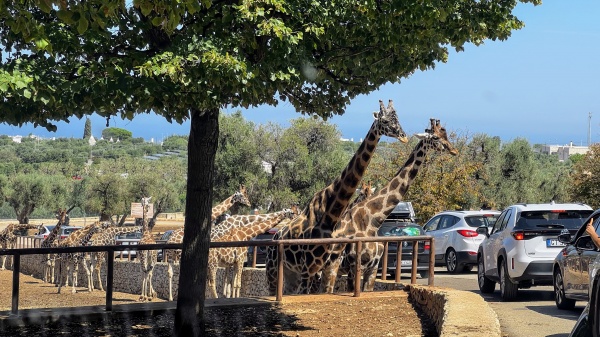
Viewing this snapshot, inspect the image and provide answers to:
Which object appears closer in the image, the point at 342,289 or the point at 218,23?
the point at 218,23

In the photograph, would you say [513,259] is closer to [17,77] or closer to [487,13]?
[487,13]

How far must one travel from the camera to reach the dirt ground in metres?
10.9

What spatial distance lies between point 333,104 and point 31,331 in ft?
14.4

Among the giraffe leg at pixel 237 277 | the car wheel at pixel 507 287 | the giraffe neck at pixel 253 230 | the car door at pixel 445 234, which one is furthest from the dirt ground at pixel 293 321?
the car door at pixel 445 234

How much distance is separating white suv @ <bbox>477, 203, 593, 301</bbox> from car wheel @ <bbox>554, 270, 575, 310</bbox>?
106 cm

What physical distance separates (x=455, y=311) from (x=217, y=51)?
420 centimetres

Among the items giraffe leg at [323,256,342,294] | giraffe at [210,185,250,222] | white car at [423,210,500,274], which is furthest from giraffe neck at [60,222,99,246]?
giraffe leg at [323,256,342,294]

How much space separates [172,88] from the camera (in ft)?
27.2

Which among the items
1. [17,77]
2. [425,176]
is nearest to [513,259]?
[17,77]

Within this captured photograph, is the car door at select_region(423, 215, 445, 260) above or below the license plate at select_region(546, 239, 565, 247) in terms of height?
below

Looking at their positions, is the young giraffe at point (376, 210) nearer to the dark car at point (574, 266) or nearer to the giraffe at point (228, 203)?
the dark car at point (574, 266)

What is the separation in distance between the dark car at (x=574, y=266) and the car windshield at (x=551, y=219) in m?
1.60

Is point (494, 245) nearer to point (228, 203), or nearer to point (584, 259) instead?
point (584, 259)

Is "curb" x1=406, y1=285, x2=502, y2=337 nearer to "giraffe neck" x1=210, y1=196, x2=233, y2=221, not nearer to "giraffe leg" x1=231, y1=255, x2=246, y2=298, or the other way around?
"giraffe leg" x1=231, y1=255, x2=246, y2=298
